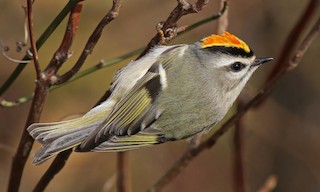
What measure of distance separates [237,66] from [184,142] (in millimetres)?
2541

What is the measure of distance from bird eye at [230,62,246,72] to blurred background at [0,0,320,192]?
86.2 inches

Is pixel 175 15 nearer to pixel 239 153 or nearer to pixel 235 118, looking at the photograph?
pixel 235 118

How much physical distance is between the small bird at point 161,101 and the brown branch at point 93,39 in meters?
0.21

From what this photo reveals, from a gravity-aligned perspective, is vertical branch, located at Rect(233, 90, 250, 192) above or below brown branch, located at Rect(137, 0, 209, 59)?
below

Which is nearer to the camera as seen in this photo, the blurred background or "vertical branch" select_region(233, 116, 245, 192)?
"vertical branch" select_region(233, 116, 245, 192)

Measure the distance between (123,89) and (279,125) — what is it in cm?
289

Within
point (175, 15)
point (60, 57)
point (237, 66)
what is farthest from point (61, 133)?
point (237, 66)

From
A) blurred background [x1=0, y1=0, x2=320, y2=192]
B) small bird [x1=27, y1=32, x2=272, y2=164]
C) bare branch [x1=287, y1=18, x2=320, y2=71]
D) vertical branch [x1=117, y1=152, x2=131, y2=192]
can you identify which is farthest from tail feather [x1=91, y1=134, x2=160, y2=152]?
blurred background [x1=0, y1=0, x2=320, y2=192]

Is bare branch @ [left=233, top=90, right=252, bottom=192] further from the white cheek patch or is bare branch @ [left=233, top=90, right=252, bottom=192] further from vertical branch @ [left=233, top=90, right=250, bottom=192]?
the white cheek patch

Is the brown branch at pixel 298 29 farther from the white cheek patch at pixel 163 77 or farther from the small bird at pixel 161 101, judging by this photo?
the white cheek patch at pixel 163 77

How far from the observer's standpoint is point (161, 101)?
7.73ft

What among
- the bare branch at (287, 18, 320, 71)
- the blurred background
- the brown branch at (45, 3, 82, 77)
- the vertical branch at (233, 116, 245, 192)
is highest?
the brown branch at (45, 3, 82, 77)

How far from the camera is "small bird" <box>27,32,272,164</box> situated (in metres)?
2.31

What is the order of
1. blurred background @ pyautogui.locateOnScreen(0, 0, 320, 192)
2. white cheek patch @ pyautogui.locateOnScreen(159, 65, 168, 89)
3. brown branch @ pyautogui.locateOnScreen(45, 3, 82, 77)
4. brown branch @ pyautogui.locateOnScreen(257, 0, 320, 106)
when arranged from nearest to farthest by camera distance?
1. brown branch @ pyautogui.locateOnScreen(45, 3, 82, 77)
2. white cheek patch @ pyautogui.locateOnScreen(159, 65, 168, 89)
3. brown branch @ pyautogui.locateOnScreen(257, 0, 320, 106)
4. blurred background @ pyautogui.locateOnScreen(0, 0, 320, 192)
